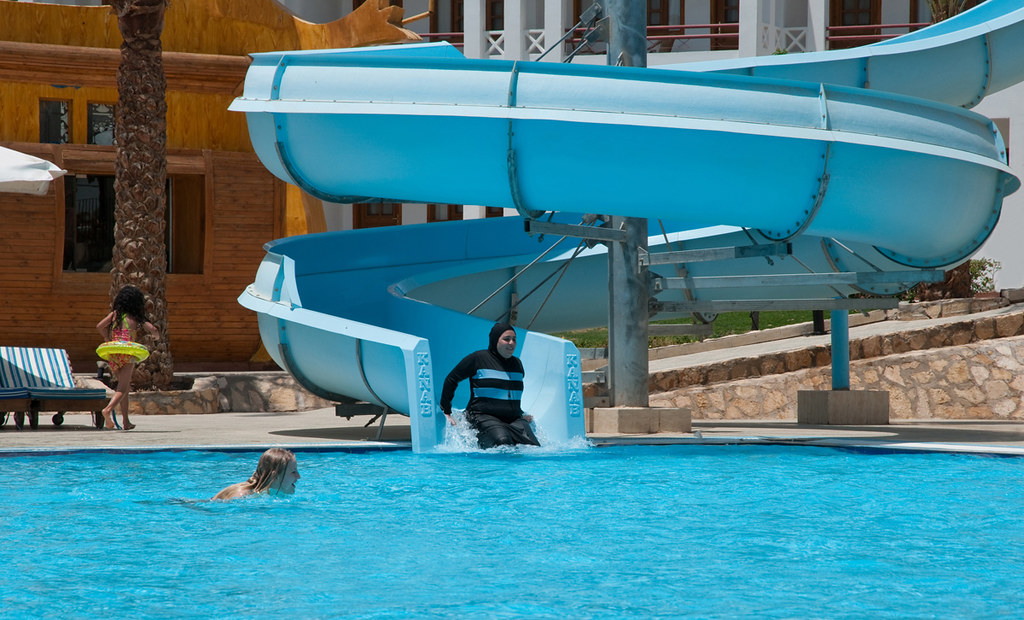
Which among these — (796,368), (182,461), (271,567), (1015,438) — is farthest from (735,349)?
(271,567)

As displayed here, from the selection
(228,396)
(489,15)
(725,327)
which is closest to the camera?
(228,396)

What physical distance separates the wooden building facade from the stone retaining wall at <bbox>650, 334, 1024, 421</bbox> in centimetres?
802

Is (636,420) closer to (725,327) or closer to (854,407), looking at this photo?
(854,407)

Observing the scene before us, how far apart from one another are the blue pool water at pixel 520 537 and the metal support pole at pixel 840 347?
3.54 metres

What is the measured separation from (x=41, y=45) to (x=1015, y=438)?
14983mm

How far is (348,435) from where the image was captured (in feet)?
40.8

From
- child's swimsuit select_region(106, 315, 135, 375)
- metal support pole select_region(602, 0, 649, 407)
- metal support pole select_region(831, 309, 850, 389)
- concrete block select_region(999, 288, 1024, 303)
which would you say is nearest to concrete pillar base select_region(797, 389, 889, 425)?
metal support pole select_region(831, 309, 850, 389)

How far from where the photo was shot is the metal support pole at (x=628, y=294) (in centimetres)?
1262

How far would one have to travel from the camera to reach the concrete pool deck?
10.8m

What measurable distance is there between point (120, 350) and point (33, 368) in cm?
132

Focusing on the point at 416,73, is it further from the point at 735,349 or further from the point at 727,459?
the point at 735,349

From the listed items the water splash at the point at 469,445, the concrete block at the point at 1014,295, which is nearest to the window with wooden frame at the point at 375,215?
the concrete block at the point at 1014,295

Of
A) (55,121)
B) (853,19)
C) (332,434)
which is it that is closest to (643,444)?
(332,434)

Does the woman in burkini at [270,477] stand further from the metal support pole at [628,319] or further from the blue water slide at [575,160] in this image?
the metal support pole at [628,319]
